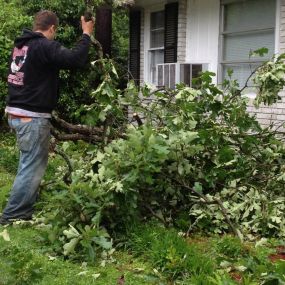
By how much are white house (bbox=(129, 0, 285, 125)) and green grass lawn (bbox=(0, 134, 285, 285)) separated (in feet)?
12.7

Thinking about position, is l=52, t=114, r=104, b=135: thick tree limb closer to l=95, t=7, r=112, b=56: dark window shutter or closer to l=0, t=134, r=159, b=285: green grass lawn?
l=0, t=134, r=159, b=285: green grass lawn

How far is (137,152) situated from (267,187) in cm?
146

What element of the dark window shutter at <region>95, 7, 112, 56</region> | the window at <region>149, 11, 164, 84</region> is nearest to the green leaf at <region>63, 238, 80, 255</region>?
the dark window shutter at <region>95, 7, 112, 56</region>

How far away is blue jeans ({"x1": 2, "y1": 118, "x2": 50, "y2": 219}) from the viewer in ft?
18.1

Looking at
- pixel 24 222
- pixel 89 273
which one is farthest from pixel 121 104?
pixel 89 273

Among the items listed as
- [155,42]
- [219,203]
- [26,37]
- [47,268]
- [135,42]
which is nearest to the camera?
[47,268]

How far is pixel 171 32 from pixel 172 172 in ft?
20.3

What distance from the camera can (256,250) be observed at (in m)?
4.60

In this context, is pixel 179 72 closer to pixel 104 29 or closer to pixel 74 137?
pixel 104 29

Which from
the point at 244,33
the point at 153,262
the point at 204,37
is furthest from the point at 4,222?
the point at 204,37

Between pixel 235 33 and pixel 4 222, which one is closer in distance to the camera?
pixel 4 222

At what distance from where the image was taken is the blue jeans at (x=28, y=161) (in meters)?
5.51

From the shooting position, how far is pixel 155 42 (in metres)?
12.1

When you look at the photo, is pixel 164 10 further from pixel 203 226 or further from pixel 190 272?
pixel 190 272
